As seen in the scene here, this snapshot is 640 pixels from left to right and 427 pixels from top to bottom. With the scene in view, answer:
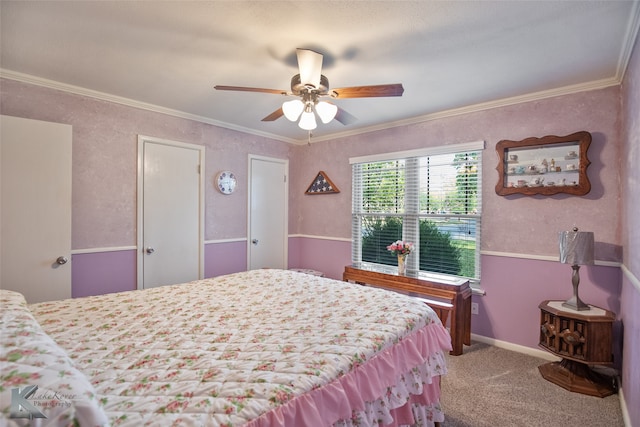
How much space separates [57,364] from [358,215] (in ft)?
11.5

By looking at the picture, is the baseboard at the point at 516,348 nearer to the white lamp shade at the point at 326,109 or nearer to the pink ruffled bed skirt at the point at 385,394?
the pink ruffled bed skirt at the point at 385,394

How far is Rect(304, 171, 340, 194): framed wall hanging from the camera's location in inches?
170

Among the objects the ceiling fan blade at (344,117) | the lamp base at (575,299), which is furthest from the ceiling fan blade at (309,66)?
the lamp base at (575,299)

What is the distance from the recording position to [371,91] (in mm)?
1993

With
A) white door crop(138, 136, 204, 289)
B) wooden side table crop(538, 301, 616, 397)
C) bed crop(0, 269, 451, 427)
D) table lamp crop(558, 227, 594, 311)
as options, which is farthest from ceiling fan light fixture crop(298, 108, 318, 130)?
wooden side table crop(538, 301, 616, 397)

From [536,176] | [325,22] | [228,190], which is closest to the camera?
[325,22]

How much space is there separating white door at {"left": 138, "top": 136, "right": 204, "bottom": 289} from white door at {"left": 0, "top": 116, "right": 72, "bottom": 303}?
2.23 feet

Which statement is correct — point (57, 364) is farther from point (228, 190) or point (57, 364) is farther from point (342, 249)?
point (342, 249)

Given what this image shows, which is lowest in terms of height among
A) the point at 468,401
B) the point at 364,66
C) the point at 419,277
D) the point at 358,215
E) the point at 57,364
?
the point at 468,401

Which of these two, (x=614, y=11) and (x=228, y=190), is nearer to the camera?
(x=614, y=11)

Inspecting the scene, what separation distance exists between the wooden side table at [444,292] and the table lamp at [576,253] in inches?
31.0

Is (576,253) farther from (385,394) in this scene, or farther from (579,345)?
(385,394)

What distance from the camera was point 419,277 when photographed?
327cm

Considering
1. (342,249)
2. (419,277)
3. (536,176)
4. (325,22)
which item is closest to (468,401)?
(419,277)
